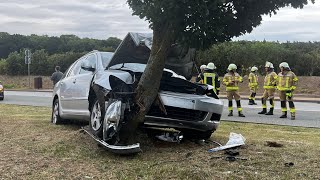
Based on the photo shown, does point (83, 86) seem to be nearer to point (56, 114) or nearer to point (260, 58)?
point (56, 114)

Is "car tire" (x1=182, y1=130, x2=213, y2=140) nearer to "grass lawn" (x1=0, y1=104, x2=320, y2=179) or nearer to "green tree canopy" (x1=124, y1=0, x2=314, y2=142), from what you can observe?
"grass lawn" (x1=0, y1=104, x2=320, y2=179)

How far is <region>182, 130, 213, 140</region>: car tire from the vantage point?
7.34 m

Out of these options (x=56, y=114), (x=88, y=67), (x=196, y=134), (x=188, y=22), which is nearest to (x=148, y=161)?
(x=188, y=22)

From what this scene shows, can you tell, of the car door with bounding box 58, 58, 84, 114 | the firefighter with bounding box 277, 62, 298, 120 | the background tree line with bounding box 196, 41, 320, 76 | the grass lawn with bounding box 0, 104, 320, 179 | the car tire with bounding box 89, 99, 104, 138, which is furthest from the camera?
the background tree line with bounding box 196, 41, 320, 76

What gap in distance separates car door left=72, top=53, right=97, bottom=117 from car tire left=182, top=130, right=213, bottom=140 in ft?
5.98

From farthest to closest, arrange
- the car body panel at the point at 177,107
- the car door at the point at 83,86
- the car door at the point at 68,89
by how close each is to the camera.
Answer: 1. the car door at the point at 68,89
2. the car door at the point at 83,86
3. the car body panel at the point at 177,107

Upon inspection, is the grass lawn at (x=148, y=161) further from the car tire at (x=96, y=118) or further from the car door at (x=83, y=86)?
the car door at (x=83, y=86)

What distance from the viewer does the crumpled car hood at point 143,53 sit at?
6.96 meters

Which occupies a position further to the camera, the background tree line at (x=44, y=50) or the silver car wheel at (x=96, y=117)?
the background tree line at (x=44, y=50)

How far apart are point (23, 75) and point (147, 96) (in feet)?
137

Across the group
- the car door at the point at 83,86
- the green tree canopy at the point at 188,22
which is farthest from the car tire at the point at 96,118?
the car door at the point at 83,86

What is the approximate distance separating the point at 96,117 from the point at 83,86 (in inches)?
59.4

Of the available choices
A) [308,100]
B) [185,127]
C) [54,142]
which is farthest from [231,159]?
[308,100]

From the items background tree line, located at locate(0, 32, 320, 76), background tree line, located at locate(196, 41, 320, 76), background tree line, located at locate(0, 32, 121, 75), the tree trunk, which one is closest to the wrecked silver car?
the tree trunk
